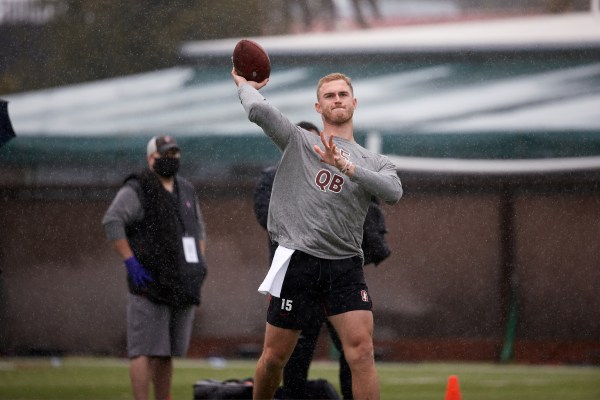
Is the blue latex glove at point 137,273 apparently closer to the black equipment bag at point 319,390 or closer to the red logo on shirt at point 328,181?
the black equipment bag at point 319,390

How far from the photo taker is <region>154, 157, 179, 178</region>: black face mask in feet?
23.2

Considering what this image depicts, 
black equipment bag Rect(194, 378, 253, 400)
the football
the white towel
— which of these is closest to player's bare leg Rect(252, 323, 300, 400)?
the white towel

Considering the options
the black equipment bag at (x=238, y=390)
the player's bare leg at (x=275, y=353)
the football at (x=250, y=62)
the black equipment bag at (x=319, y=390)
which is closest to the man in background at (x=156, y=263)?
the black equipment bag at (x=238, y=390)

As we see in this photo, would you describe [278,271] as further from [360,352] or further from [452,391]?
[452,391]

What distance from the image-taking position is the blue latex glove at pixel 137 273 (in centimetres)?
685

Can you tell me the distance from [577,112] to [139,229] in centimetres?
764

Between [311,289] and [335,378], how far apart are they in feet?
16.0

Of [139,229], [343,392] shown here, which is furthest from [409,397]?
[139,229]

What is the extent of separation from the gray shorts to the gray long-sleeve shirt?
150 cm

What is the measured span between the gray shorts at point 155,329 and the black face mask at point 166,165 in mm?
700

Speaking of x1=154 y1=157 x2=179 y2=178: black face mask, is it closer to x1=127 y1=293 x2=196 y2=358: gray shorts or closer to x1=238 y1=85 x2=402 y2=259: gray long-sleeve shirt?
x1=127 y1=293 x2=196 y2=358: gray shorts

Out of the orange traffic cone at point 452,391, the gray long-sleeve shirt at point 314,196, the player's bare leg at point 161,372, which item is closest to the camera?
the gray long-sleeve shirt at point 314,196

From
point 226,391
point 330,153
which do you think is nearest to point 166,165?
point 226,391

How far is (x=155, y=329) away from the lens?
22.5ft
